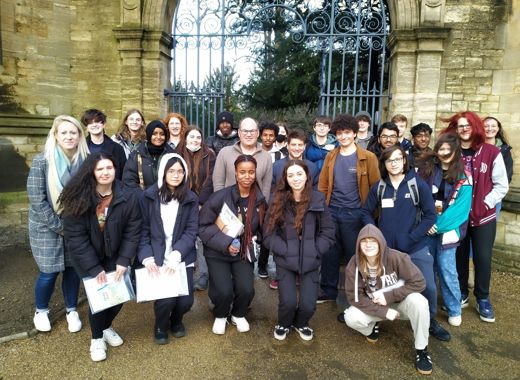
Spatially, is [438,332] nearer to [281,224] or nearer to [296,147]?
[281,224]

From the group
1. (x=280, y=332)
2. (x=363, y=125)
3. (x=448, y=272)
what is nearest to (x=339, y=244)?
(x=448, y=272)

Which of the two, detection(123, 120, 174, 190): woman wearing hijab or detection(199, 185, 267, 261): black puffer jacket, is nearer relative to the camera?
detection(199, 185, 267, 261): black puffer jacket

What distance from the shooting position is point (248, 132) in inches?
142

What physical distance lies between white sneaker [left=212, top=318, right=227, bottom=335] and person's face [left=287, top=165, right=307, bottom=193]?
1.31 m

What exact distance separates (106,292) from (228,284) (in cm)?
97

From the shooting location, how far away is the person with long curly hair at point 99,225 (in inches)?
106

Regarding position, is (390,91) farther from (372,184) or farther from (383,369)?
(383,369)

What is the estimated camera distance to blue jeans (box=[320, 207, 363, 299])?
12.0 ft

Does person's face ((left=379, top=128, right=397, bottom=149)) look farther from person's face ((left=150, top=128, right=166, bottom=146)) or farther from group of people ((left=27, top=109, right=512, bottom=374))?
person's face ((left=150, top=128, right=166, bottom=146))

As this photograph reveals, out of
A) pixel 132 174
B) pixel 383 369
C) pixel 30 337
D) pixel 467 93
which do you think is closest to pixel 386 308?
pixel 383 369

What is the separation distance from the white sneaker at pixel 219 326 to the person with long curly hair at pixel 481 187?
2.46 m

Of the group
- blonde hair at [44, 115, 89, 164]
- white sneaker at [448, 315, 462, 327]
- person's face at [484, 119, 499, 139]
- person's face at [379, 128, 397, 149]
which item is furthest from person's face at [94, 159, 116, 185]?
person's face at [484, 119, 499, 139]

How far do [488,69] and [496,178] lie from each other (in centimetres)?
300

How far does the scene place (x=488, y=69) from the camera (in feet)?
18.7
